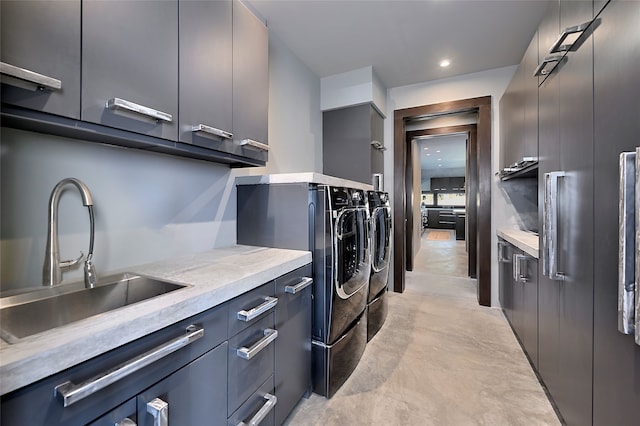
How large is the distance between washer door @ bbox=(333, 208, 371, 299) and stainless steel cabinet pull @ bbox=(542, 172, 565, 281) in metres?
1.07

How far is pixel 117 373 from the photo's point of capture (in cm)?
62

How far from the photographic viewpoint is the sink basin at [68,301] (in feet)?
2.80

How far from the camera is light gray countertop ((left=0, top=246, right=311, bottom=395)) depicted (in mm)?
524

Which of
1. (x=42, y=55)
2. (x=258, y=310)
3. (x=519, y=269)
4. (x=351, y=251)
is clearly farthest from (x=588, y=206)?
(x=42, y=55)

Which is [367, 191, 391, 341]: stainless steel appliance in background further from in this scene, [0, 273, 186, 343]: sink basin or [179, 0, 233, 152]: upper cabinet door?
[0, 273, 186, 343]: sink basin

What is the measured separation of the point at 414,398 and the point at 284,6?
2.98 meters

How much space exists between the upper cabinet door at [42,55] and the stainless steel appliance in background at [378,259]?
191cm

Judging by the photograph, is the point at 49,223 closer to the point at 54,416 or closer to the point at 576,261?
the point at 54,416

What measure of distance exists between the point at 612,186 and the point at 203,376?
5.27ft

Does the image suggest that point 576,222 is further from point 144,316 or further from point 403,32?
point 403,32

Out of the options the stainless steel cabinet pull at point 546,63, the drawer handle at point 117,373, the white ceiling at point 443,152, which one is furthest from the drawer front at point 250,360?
the white ceiling at point 443,152

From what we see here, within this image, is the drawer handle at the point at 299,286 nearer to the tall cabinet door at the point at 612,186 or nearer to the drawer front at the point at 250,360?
the drawer front at the point at 250,360

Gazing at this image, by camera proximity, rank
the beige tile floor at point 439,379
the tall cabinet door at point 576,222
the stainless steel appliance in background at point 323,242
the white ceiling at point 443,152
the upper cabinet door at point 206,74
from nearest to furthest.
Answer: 1. the tall cabinet door at point 576,222
2. the upper cabinet door at point 206,74
3. the beige tile floor at point 439,379
4. the stainless steel appliance in background at point 323,242
5. the white ceiling at point 443,152

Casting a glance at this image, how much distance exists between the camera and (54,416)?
1.83 ft
